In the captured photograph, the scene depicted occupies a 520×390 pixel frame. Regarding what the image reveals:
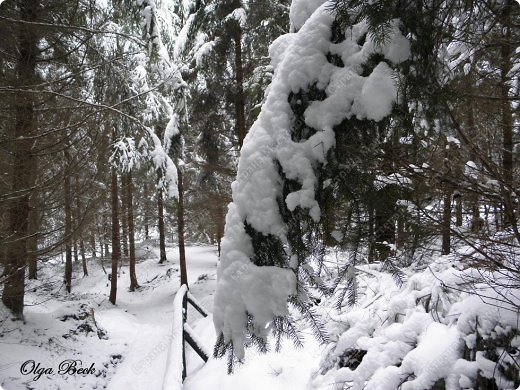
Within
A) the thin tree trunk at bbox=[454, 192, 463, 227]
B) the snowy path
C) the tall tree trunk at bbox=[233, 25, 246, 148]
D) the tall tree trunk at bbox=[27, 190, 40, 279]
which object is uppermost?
the tall tree trunk at bbox=[233, 25, 246, 148]

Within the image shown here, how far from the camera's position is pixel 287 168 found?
5.71ft

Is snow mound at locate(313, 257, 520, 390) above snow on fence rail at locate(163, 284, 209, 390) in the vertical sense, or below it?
above

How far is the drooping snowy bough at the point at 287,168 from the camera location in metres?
1.70

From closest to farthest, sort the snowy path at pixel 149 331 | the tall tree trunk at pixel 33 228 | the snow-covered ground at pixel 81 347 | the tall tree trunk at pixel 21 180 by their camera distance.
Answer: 1. the tall tree trunk at pixel 21 180
2. the tall tree trunk at pixel 33 228
3. the snow-covered ground at pixel 81 347
4. the snowy path at pixel 149 331

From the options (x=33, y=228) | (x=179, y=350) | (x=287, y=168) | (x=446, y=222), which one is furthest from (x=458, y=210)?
(x=33, y=228)

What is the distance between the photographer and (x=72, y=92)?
6.31 meters

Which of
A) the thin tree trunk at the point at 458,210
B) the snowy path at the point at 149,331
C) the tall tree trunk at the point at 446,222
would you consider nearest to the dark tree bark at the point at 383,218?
the tall tree trunk at the point at 446,222

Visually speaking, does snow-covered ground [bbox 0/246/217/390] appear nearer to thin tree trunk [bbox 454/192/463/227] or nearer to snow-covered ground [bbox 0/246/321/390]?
snow-covered ground [bbox 0/246/321/390]

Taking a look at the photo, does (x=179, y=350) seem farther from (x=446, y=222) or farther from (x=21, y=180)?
(x=446, y=222)

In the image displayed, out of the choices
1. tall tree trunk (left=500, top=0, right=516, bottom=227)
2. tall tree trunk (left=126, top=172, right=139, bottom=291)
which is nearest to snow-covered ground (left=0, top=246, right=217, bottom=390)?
tall tree trunk (left=126, top=172, right=139, bottom=291)

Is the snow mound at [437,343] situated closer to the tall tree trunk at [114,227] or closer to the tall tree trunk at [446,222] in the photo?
the tall tree trunk at [446,222]

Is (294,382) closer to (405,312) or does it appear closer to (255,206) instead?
(405,312)

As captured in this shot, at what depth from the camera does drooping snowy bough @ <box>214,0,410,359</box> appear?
5.58 feet

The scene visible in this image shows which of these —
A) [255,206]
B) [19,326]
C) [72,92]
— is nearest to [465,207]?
[255,206]
